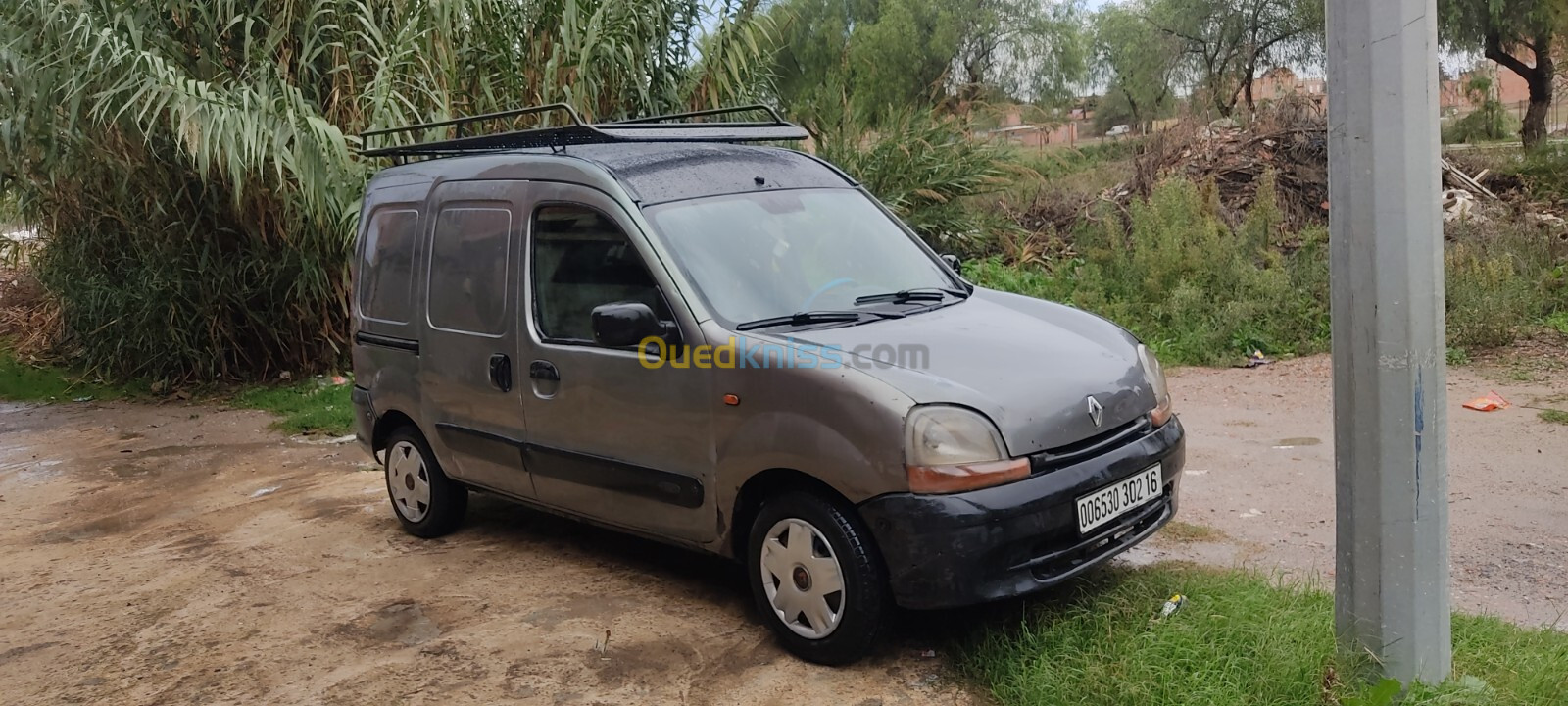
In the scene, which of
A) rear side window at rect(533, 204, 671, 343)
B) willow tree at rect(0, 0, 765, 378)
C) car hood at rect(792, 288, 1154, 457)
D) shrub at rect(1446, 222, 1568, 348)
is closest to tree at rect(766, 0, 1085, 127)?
willow tree at rect(0, 0, 765, 378)

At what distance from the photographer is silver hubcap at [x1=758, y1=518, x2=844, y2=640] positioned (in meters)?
3.88

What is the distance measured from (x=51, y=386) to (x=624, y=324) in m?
9.99

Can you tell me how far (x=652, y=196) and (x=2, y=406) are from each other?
31.2 feet

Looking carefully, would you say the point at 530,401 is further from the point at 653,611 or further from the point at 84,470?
the point at 84,470

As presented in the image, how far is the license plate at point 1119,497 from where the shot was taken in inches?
150

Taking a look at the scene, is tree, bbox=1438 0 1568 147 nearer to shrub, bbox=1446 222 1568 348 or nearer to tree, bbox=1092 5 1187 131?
tree, bbox=1092 5 1187 131

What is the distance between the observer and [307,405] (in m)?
9.73

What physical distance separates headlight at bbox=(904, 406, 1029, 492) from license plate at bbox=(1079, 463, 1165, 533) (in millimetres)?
310

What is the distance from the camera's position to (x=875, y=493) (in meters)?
3.67

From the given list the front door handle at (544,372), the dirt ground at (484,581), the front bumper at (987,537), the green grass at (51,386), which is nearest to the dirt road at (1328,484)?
the dirt ground at (484,581)

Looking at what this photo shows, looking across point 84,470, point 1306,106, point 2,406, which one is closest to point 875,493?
point 84,470

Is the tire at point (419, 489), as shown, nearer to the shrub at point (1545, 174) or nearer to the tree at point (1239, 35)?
the shrub at point (1545, 174)

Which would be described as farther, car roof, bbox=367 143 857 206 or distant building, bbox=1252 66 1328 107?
distant building, bbox=1252 66 1328 107

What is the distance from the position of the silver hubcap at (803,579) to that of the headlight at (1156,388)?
51.7 inches
